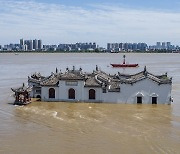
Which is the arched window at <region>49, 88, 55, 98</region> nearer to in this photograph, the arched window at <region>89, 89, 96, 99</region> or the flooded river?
the flooded river

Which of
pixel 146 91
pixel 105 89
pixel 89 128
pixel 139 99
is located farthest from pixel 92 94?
pixel 89 128

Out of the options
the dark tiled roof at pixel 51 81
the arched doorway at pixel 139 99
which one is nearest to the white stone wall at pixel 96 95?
the dark tiled roof at pixel 51 81

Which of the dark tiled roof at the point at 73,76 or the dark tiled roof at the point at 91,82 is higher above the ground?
the dark tiled roof at the point at 73,76

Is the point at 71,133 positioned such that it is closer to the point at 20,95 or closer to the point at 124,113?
the point at 124,113

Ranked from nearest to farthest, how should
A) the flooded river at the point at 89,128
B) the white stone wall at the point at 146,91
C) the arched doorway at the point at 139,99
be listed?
the flooded river at the point at 89,128
the white stone wall at the point at 146,91
the arched doorway at the point at 139,99

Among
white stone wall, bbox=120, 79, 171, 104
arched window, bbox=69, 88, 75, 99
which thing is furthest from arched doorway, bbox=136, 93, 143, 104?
arched window, bbox=69, 88, 75, 99

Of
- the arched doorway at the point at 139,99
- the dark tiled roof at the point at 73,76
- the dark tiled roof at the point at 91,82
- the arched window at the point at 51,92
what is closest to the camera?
the arched doorway at the point at 139,99

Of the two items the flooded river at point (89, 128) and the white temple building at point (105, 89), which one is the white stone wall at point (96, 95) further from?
the flooded river at point (89, 128)

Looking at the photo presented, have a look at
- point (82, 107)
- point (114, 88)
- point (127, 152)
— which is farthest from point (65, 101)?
point (127, 152)
